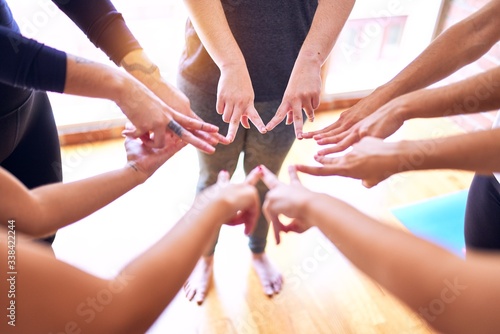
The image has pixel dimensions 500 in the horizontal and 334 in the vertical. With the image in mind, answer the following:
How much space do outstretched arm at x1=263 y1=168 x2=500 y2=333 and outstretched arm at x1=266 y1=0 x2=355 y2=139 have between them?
19.2 inches

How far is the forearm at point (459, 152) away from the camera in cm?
77

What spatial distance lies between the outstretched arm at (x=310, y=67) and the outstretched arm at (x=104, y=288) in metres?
0.52

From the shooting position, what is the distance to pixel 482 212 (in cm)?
94

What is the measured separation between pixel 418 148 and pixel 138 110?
650 mm

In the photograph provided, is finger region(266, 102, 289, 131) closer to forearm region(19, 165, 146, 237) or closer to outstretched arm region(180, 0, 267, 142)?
outstretched arm region(180, 0, 267, 142)

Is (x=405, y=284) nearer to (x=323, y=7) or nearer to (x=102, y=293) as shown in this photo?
(x=102, y=293)

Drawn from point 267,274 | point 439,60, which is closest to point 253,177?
point 439,60

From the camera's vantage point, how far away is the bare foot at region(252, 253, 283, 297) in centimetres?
154

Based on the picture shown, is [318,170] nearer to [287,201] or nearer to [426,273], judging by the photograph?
[287,201]

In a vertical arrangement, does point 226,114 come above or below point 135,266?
above

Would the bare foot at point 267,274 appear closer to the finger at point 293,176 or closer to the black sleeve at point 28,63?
the finger at point 293,176

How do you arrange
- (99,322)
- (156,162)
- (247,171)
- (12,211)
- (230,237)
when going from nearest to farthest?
(99,322), (12,211), (156,162), (247,171), (230,237)

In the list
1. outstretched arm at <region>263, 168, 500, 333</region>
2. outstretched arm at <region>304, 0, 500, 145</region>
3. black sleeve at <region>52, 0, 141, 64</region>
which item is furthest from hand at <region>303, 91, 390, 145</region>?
black sleeve at <region>52, 0, 141, 64</region>

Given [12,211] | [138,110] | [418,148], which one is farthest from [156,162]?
[418,148]
